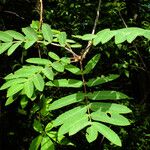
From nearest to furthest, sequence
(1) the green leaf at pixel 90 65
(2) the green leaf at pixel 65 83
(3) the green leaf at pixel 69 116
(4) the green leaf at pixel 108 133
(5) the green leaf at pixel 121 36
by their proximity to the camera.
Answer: (4) the green leaf at pixel 108 133 < (3) the green leaf at pixel 69 116 < (5) the green leaf at pixel 121 36 < (2) the green leaf at pixel 65 83 < (1) the green leaf at pixel 90 65

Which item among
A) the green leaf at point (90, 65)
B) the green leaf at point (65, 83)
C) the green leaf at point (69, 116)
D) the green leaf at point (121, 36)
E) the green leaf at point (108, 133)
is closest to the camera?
the green leaf at point (108, 133)

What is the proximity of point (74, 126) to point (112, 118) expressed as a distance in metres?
0.18

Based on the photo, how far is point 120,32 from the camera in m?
1.83

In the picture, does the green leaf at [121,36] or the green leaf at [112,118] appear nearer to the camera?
the green leaf at [112,118]

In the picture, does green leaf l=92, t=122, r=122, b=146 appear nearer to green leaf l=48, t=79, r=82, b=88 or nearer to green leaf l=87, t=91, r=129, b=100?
green leaf l=87, t=91, r=129, b=100

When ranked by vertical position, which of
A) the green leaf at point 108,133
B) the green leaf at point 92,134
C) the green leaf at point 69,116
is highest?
the green leaf at point 108,133

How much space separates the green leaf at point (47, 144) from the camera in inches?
77.1

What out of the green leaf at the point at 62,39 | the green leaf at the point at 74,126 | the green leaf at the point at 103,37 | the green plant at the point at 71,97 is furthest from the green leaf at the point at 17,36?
the green leaf at the point at 74,126

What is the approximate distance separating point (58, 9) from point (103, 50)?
69 centimetres

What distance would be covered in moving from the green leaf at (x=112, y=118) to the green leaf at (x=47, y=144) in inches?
14.9

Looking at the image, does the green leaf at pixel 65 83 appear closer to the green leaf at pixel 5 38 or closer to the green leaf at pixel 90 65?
the green leaf at pixel 90 65

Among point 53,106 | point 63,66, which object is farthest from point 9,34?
point 53,106

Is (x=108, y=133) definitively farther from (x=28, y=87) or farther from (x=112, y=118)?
(x=28, y=87)

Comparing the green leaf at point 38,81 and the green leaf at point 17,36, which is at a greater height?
the green leaf at point 17,36
